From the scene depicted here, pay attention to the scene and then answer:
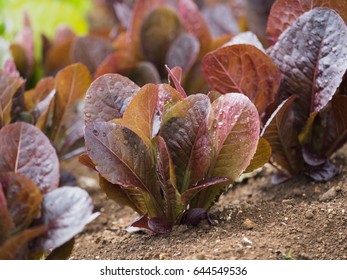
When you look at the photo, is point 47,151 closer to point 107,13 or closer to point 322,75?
point 322,75

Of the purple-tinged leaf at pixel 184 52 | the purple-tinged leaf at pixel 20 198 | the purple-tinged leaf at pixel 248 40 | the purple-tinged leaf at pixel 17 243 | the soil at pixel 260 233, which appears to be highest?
the purple-tinged leaf at pixel 248 40

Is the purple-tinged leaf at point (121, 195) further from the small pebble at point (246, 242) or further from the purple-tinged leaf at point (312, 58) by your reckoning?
the purple-tinged leaf at point (312, 58)

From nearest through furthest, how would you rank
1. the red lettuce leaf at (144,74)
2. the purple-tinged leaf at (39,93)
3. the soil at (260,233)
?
the soil at (260,233) → the purple-tinged leaf at (39,93) → the red lettuce leaf at (144,74)

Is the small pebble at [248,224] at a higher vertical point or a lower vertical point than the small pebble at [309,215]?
lower

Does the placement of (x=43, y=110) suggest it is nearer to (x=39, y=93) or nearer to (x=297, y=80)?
(x=39, y=93)

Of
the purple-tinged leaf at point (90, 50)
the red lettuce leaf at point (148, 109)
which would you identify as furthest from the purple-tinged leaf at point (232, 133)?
the purple-tinged leaf at point (90, 50)
